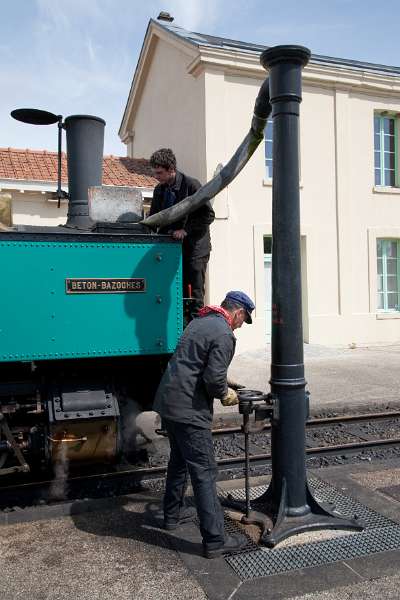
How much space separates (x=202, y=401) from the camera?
366 cm

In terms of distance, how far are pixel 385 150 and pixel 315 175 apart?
8.47 ft

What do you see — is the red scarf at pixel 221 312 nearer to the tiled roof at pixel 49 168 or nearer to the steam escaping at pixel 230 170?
the steam escaping at pixel 230 170

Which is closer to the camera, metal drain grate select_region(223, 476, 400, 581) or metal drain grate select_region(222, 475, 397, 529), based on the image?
metal drain grate select_region(223, 476, 400, 581)

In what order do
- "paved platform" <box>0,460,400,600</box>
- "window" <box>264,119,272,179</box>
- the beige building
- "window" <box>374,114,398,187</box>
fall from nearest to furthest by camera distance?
1. "paved platform" <box>0,460,400,600</box>
2. the beige building
3. "window" <box>264,119,272,179</box>
4. "window" <box>374,114,398,187</box>

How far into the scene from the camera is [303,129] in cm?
1370

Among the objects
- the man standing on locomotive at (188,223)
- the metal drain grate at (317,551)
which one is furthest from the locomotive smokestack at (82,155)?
the metal drain grate at (317,551)

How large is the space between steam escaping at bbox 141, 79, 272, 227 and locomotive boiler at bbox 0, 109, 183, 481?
0.59ft

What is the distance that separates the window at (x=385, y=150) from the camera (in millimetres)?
14992

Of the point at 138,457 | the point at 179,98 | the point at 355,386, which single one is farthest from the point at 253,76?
the point at 138,457

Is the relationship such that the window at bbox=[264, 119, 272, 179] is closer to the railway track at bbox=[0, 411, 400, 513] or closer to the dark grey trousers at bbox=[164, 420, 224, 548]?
the railway track at bbox=[0, 411, 400, 513]

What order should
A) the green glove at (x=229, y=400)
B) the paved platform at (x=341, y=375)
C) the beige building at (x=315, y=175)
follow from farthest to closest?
the beige building at (x=315, y=175)
the paved platform at (x=341, y=375)
the green glove at (x=229, y=400)

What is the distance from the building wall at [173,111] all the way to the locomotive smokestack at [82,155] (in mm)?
7091

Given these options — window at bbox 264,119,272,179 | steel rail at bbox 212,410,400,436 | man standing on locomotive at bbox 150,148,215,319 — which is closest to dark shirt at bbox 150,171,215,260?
man standing on locomotive at bbox 150,148,215,319

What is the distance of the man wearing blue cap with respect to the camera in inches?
140
